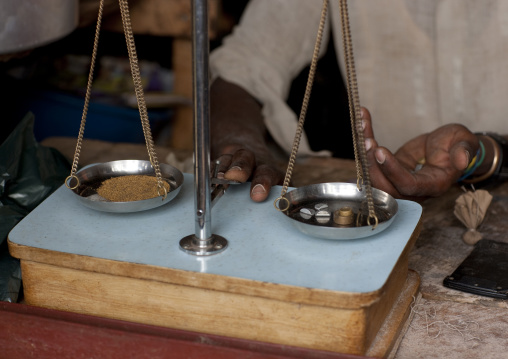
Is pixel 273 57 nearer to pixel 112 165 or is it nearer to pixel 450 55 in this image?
pixel 450 55

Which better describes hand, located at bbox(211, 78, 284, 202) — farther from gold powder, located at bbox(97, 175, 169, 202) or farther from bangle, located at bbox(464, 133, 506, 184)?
bangle, located at bbox(464, 133, 506, 184)

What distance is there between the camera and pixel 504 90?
2127 mm

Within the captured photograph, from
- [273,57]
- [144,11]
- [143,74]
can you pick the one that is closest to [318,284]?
[273,57]

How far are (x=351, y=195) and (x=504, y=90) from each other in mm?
1237

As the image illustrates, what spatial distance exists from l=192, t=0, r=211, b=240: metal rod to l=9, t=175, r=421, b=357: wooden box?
8 centimetres

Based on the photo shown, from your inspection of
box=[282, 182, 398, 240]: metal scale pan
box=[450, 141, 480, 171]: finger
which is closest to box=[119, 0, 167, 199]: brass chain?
box=[282, 182, 398, 240]: metal scale pan

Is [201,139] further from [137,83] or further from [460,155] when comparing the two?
[460,155]

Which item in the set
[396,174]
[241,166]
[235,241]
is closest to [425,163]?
[396,174]

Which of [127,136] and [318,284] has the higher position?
[318,284]

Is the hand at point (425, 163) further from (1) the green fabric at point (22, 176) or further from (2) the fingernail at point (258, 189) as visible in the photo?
(1) the green fabric at point (22, 176)

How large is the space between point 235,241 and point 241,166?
29cm

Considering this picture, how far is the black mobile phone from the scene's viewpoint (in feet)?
3.81

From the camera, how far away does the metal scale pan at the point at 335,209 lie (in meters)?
0.98

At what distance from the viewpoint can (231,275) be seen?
93 centimetres
